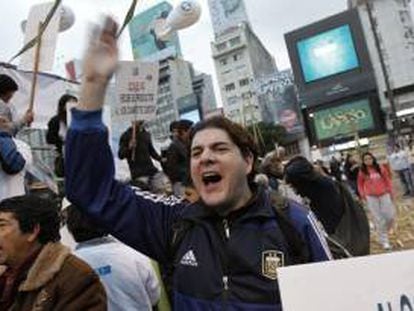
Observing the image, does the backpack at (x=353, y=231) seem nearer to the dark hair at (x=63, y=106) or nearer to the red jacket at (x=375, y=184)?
the dark hair at (x=63, y=106)

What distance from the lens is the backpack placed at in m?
4.77

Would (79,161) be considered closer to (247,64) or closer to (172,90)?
(172,90)

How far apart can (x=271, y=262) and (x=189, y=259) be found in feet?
0.95

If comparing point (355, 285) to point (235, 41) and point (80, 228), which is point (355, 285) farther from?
point (235, 41)

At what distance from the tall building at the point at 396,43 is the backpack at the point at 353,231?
6730cm

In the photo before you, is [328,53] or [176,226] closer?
[176,226]

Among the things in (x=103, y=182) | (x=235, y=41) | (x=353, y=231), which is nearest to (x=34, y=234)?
(x=103, y=182)

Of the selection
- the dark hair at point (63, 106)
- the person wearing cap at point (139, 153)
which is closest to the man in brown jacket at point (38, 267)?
the dark hair at point (63, 106)

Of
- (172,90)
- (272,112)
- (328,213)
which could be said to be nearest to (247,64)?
(172,90)

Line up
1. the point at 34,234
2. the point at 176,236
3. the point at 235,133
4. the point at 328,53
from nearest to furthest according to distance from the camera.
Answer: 1. the point at 176,236
2. the point at 235,133
3. the point at 34,234
4. the point at 328,53

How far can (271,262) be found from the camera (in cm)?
220

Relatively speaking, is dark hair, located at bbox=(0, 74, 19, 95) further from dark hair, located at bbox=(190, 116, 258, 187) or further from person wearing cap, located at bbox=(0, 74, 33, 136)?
dark hair, located at bbox=(190, 116, 258, 187)

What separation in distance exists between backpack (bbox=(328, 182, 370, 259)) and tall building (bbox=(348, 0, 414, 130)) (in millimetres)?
67298

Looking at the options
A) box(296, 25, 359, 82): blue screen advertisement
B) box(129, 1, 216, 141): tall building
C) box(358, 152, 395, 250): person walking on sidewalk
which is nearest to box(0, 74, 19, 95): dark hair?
box(358, 152, 395, 250): person walking on sidewalk
